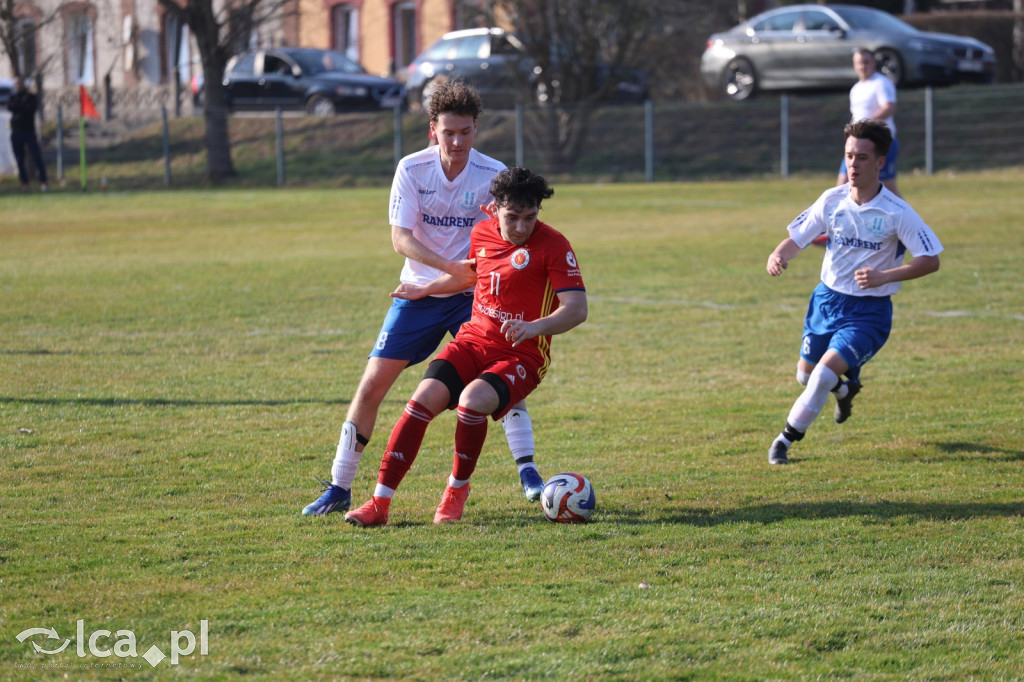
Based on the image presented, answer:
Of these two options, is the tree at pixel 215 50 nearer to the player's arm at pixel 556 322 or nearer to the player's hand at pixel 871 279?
the player's hand at pixel 871 279

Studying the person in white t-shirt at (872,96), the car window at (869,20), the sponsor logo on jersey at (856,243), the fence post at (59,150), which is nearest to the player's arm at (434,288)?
the sponsor logo on jersey at (856,243)

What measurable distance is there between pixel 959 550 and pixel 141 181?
96.2 feet

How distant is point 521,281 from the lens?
5.52 metres

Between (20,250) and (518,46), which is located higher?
(518,46)

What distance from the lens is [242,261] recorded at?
1633 cm

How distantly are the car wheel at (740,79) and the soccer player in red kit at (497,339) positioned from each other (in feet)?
81.0

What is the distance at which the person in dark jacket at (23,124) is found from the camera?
28781mm

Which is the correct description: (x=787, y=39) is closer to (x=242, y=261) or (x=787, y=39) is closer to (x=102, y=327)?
(x=242, y=261)

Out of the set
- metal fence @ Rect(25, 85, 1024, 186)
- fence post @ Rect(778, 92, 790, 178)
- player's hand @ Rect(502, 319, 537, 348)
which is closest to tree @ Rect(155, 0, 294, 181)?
metal fence @ Rect(25, 85, 1024, 186)

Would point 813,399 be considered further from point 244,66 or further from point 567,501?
point 244,66

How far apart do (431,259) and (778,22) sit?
2454cm

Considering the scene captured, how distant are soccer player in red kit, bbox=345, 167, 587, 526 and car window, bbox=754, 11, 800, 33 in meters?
24.3

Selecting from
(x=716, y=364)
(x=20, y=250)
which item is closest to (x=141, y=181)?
(x=20, y=250)

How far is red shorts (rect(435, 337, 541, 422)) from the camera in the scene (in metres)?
5.47
